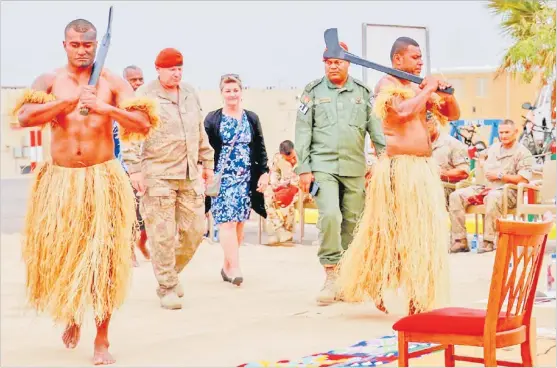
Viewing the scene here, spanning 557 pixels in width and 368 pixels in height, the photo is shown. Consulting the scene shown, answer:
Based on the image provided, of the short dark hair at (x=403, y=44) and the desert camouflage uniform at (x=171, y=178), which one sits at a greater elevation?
the short dark hair at (x=403, y=44)

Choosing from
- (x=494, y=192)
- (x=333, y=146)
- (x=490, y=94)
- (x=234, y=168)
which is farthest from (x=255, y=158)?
(x=490, y=94)

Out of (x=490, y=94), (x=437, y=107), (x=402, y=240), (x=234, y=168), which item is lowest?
(x=402, y=240)

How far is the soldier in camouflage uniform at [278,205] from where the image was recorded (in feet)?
42.1

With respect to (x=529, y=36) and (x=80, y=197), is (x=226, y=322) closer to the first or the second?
(x=80, y=197)

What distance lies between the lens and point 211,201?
31.2 ft

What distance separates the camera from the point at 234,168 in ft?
31.0

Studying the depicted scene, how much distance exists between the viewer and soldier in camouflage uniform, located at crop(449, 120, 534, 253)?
1170cm

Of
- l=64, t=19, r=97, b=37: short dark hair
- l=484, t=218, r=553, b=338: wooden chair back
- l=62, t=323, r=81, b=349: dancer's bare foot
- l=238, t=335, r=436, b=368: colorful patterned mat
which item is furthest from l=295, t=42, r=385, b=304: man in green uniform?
l=484, t=218, r=553, b=338: wooden chair back

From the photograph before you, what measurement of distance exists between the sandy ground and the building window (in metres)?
19.5

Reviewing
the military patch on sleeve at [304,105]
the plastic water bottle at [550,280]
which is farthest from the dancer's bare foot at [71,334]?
the plastic water bottle at [550,280]

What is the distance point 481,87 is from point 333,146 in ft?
73.4

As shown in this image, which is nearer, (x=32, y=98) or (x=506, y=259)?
(x=506, y=259)

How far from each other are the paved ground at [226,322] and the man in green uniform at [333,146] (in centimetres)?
56

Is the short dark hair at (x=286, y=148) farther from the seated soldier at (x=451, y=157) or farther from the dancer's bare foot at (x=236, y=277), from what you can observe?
the dancer's bare foot at (x=236, y=277)
